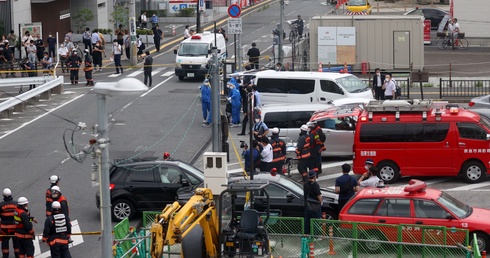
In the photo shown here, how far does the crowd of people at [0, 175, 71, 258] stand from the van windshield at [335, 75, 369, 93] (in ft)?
49.7

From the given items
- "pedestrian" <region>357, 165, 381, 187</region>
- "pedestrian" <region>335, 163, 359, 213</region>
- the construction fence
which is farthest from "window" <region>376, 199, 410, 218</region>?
"pedestrian" <region>357, 165, 381, 187</region>

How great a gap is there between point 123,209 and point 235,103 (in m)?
10.8

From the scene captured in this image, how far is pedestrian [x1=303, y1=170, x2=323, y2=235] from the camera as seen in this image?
2030 cm

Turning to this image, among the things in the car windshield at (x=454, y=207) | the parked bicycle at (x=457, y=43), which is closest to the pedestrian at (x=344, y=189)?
the car windshield at (x=454, y=207)

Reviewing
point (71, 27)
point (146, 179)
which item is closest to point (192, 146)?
A: point (146, 179)

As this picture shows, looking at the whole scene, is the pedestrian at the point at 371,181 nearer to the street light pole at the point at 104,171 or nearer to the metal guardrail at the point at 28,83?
the street light pole at the point at 104,171

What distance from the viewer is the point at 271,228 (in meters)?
19.8

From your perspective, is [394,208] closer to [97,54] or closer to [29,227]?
[29,227]

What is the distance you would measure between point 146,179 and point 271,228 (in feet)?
13.3

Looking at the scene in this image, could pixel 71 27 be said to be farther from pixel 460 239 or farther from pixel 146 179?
pixel 460 239

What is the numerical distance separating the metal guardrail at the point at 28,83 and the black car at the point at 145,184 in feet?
41.1

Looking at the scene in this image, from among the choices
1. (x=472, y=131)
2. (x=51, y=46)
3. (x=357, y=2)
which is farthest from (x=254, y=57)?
(x=472, y=131)

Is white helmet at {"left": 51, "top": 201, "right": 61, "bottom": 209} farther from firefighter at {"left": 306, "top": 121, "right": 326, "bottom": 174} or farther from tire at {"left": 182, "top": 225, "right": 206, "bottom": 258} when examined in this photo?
firefighter at {"left": 306, "top": 121, "right": 326, "bottom": 174}

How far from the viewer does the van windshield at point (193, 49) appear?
4297 cm
